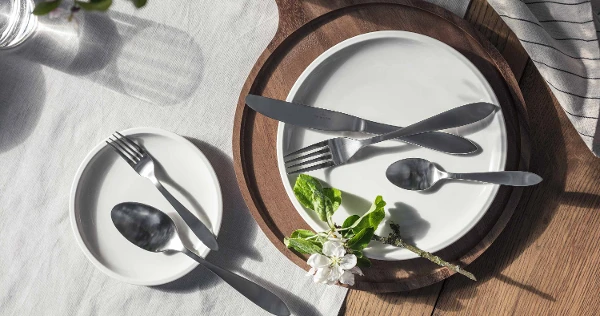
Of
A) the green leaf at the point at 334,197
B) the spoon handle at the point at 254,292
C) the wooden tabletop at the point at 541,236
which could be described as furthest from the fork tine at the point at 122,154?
the wooden tabletop at the point at 541,236

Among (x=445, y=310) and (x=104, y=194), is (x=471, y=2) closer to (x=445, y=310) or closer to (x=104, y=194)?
(x=445, y=310)

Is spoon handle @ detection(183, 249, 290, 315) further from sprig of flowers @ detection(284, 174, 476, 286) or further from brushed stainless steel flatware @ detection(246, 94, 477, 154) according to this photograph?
brushed stainless steel flatware @ detection(246, 94, 477, 154)

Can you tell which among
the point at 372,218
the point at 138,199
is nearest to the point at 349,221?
the point at 372,218

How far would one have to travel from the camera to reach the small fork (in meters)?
0.60

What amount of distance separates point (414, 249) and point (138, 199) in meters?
0.30

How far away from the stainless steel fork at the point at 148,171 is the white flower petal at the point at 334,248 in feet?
0.44

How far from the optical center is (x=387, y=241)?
0.62 m

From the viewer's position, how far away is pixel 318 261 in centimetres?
59

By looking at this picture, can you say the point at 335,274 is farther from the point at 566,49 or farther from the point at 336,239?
the point at 566,49

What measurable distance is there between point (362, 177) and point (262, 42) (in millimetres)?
182

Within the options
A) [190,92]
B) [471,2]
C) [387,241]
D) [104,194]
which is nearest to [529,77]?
[471,2]

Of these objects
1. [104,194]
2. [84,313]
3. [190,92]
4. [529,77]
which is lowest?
[84,313]

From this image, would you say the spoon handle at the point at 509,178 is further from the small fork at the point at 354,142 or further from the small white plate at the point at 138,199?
the small white plate at the point at 138,199

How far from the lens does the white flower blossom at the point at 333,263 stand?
0.59 metres
